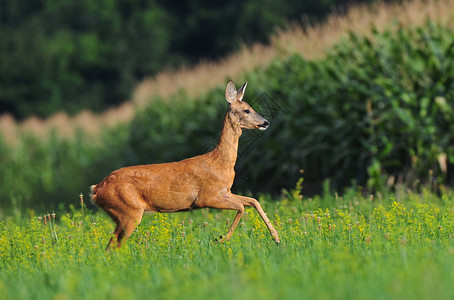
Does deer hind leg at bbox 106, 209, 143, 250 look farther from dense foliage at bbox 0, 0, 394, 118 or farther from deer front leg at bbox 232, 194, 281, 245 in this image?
dense foliage at bbox 0, 0, 394, 118

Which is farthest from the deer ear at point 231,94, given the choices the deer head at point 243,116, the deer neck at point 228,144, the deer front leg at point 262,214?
the deer front leg at point 262,214

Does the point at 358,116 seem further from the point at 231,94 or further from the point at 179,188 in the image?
the point at 179,188

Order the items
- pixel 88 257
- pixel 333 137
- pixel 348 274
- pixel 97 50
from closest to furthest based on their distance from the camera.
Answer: pixel 348 274 → pixel 88 257 → pixel 333 137 → pixel 97 50

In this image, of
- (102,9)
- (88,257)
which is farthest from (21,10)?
(88,257)

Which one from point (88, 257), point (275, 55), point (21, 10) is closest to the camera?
point (88, 257)

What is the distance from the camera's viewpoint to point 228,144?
5.72 m

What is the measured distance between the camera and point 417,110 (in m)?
10.3

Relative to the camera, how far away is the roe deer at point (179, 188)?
5527 millimetres

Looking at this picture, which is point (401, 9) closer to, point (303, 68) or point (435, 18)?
point (435, 18)

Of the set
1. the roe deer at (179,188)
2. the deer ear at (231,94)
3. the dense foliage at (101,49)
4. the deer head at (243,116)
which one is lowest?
the dense foliage at (101,49)

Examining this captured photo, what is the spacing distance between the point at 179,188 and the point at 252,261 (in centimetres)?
99

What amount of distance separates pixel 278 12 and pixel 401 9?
73.3 feet

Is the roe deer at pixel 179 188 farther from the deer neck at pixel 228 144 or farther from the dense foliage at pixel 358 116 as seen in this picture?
the dense foliage at pixel 358 116

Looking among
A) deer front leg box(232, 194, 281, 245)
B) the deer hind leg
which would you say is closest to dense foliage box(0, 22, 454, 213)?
deer front leg box(232, 194, 281, 245)
